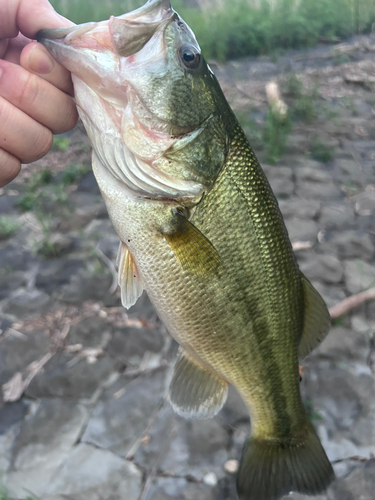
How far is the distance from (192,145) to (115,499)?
1.76 metres

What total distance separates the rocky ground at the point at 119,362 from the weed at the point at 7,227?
1cm

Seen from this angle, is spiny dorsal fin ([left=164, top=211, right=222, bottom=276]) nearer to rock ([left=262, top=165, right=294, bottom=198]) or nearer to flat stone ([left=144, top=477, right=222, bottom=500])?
flat stone ([left=144, top=477, right=222, bottom=500])

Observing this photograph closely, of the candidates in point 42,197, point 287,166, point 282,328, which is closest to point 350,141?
point 287,166

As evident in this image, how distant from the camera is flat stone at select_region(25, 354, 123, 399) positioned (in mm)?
2309

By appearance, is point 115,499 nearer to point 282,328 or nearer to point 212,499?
point 212,499

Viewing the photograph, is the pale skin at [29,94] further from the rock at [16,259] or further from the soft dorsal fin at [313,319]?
the rock at [16,259]

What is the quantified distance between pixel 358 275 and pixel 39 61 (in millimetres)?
2769

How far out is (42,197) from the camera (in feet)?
13.8

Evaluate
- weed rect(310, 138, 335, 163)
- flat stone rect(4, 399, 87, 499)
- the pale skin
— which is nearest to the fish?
the pale skin

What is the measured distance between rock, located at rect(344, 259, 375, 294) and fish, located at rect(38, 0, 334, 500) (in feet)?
5.70

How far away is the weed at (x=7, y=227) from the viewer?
3701 millimetres

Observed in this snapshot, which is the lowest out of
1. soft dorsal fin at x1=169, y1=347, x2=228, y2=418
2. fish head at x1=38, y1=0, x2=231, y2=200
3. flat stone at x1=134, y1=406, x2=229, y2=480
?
flat stone at x1=134, y1=406, x2=229, y2=480

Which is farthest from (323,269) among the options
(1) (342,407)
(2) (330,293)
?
(1) (342,407)

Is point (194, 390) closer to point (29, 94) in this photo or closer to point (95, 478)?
point (95, 478)
